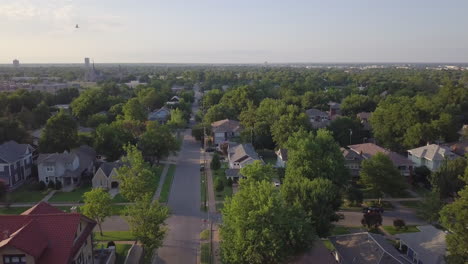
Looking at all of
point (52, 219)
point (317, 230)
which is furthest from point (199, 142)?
point (52, 219)

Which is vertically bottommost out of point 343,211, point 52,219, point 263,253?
point 343,211

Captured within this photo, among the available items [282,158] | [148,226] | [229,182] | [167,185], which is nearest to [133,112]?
[167,185]

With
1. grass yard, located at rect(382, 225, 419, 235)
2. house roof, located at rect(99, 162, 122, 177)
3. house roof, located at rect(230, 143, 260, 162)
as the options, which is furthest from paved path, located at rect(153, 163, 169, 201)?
grass yard, located at rect(382, 225, 419, 235)

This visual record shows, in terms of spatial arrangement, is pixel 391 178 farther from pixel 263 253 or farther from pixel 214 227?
pixel 263 253

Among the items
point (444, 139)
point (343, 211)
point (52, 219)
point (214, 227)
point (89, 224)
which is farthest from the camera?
point (444, 139)

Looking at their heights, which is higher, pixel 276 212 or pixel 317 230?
pixel 276 212

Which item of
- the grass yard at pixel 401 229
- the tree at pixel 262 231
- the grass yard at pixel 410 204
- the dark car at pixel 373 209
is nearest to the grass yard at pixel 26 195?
the tree at pixel 262 231

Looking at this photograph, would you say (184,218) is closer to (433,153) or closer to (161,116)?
(433,153)

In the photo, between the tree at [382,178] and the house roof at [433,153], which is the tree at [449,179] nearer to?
the tree at [382,178]
